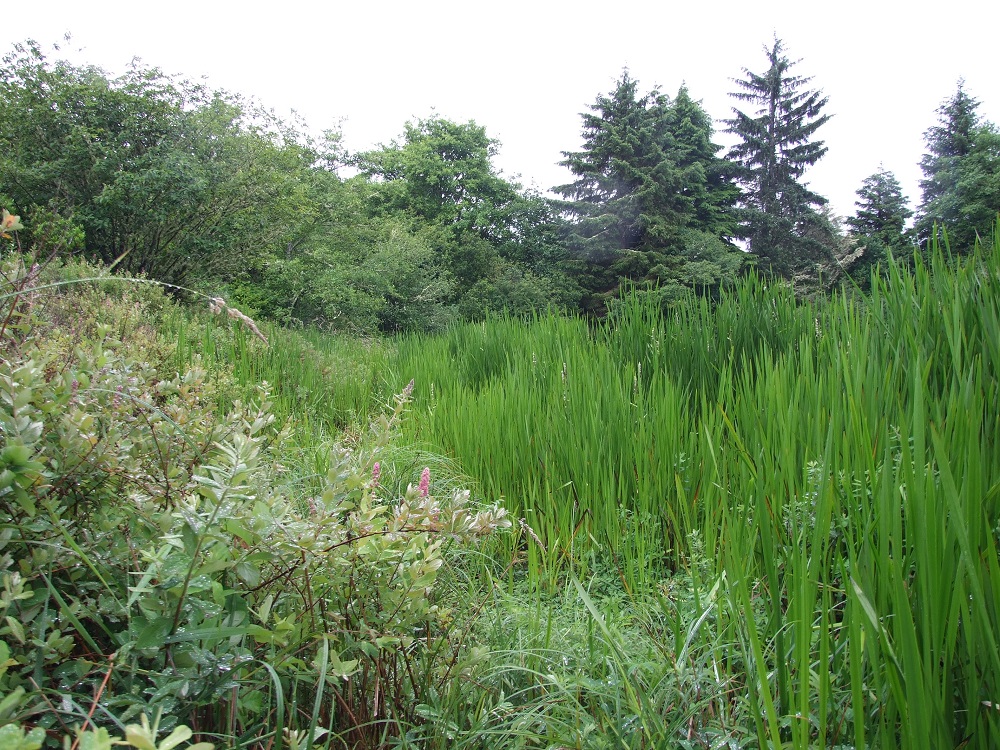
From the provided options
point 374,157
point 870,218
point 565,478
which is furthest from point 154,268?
point 870,218

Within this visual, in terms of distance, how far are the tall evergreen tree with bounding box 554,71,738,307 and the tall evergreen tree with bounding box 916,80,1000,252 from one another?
718cm

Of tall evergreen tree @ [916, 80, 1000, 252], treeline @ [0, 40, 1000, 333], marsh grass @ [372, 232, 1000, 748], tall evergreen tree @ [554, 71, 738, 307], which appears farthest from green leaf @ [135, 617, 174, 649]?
tall evergreen tree @ [916, 80, 1000, 252]

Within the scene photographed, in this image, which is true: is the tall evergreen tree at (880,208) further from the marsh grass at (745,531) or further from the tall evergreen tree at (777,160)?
the marsh grass at (745,531)

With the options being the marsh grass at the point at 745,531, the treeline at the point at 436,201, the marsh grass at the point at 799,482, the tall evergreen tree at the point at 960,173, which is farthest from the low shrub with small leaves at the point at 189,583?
the tall evergreen tree at the point at 960,173

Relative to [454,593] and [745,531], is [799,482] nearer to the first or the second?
[745,531]

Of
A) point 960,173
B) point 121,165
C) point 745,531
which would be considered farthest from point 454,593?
point 960,173

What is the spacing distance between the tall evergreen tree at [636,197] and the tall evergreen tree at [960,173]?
7.18m

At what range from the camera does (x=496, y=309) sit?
17547mm

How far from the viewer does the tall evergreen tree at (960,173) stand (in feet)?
64.6

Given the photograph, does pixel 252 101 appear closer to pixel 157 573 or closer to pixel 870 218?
pixel 157 573

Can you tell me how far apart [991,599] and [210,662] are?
43.1 inches

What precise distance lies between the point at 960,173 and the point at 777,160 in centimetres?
660

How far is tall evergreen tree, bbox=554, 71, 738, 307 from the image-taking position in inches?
797

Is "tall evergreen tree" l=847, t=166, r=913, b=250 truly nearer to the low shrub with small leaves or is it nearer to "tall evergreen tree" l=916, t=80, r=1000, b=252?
"tall evergreen tree" l=916, t=80, r=1000, b=252
